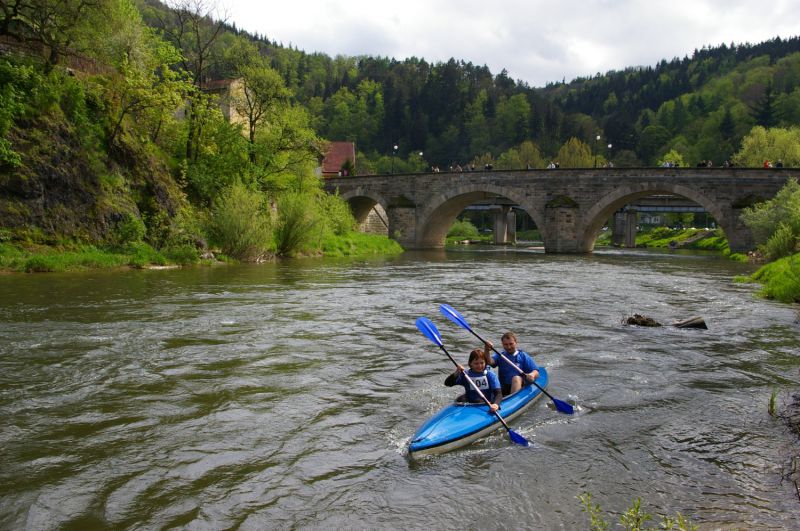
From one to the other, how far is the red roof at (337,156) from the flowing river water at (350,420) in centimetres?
5929

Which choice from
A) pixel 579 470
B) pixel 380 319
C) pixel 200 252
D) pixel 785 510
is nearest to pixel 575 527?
pixel 579 470

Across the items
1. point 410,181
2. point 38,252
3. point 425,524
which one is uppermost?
point 410,181

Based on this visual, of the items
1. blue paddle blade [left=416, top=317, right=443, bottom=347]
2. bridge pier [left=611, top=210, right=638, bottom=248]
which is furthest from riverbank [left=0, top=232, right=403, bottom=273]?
bridge pier [left=611, top=210, right=638, bottom=248]

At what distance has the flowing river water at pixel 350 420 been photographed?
503 cm

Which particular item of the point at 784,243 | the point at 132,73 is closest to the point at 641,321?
the point at 784,243

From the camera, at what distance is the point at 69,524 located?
4574 mm

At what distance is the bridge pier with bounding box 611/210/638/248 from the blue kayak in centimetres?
6505

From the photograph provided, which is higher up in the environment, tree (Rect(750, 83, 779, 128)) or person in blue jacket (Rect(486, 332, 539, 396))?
tree (Rect(750, 83, 779, 128))

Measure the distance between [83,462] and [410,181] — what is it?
4368 centimetres

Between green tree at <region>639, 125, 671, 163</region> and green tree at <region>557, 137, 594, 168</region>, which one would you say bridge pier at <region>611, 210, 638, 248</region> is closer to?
green tree at <region>557, 137, 594, 168</region>

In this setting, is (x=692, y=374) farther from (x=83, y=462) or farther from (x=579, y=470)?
(x=83, y=462)

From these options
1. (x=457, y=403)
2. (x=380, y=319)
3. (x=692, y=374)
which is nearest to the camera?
(x=457, y=403)

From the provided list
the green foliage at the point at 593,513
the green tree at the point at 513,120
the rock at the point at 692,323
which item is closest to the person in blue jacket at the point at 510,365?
the green foliage at the point at 593,513

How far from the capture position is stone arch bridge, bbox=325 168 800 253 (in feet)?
121
